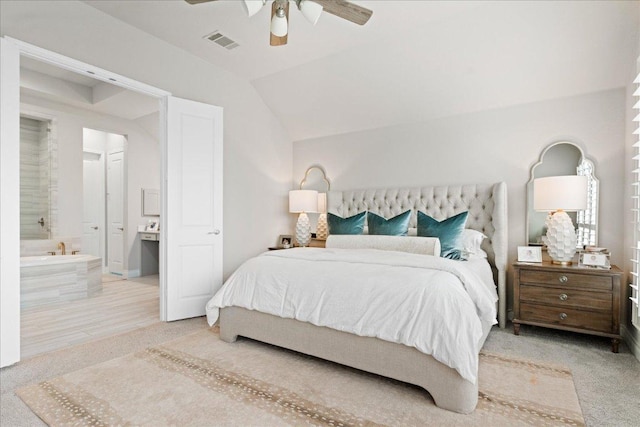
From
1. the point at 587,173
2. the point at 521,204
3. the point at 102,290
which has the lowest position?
the point at 102,290

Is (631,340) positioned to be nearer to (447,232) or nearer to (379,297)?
(447,232)

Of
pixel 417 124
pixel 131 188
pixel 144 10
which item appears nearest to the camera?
pixel 144 10

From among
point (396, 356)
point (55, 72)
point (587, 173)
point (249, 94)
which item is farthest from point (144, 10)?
point (587, 173)

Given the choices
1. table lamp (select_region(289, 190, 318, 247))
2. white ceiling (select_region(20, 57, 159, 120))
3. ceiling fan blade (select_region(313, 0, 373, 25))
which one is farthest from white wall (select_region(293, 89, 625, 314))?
white ceiling (select_region(20, 57, 159, 120))

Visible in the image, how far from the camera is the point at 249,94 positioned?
15.1ft

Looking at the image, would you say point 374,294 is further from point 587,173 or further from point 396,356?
point 587,173

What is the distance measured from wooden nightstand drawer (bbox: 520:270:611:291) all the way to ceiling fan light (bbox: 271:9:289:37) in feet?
9.44

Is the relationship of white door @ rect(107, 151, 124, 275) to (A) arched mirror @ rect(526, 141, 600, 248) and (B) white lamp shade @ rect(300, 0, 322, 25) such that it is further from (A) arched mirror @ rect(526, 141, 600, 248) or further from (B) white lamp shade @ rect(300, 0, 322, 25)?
(A) arched mirror @ rect(526, 141, 600, 248)

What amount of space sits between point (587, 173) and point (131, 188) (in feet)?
22.0

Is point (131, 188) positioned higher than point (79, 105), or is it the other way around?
point (79, 105)

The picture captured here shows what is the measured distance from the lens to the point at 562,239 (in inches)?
120

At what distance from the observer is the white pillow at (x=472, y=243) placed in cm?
337

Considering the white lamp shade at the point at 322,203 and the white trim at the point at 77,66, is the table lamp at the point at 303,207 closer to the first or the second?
the white lamp shade at the point at 322,203

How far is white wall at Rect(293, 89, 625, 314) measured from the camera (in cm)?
314
